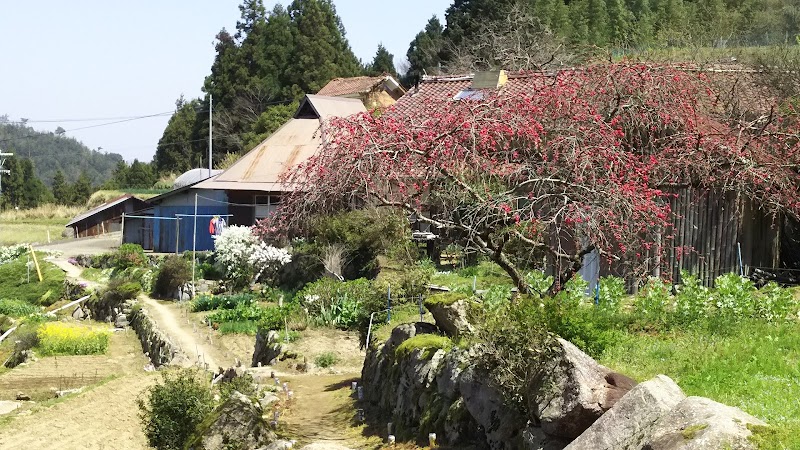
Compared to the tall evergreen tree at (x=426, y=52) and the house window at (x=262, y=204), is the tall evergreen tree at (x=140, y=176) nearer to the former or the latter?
the tall evergreen tree at (x=426, y=52)

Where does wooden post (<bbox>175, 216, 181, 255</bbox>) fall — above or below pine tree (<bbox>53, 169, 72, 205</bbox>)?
below

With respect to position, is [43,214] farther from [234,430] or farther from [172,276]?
[234,430]

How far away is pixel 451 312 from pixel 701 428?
6.42 meters

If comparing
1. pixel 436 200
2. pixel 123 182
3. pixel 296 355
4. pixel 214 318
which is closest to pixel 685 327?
pixel 436 200

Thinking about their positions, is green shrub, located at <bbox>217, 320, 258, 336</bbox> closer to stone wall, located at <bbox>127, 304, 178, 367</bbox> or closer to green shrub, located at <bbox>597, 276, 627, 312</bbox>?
stone wall, located at <bbox>127, 304, 178, 367</bbox>

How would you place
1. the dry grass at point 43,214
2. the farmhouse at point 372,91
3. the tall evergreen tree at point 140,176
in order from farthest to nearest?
the tall evergreen tree at point 140,176, the dry grass at point 43,214, the farmhouse at point 372,91

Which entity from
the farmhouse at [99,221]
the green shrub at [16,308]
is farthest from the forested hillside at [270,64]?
the green shrub at [16,308]

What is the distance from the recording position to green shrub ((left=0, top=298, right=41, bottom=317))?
38438 mm

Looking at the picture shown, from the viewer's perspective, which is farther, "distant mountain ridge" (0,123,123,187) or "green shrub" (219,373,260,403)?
"distant mountain ridge" (0,123,123,187)

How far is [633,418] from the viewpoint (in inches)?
286

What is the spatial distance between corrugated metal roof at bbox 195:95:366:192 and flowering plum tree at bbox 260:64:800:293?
2315 centimetres

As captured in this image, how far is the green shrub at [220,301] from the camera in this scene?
93.7ft

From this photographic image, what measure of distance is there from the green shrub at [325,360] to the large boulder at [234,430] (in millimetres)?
5474

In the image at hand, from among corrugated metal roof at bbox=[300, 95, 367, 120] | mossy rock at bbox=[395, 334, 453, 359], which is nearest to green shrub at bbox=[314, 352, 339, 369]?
mossy rock at bbox=[395, 334, 453, 359]
